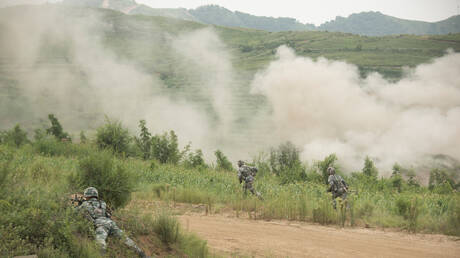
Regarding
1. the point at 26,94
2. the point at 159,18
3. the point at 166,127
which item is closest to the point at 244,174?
the point at 166,127

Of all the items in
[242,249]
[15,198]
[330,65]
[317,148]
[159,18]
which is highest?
[159,18]

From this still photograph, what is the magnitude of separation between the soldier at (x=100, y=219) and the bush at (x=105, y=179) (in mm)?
1652

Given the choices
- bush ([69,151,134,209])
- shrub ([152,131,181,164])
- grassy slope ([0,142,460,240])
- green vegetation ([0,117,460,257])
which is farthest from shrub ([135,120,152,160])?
bush ([69,151,134,209])

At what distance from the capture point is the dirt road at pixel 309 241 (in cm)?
830

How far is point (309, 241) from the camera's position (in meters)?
9.28

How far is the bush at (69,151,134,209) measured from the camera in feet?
28.0

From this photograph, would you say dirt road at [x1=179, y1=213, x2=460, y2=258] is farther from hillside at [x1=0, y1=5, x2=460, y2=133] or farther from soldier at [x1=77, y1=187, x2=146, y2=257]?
hillside at [x1=0, y1=5, x2=460, y2=133]

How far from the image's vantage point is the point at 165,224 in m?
7.68

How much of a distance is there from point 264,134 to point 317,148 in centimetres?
1056

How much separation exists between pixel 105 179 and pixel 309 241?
5442 mm

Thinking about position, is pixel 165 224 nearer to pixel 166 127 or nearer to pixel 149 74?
pixel 166 127

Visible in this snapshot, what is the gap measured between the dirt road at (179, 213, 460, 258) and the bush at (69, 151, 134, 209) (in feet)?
6.37

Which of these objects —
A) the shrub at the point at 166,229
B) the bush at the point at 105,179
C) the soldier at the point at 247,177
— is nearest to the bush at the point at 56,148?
the soldier at the point at 247,177

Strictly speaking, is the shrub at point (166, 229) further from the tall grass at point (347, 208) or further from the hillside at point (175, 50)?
the hillside at point (175, 50)
